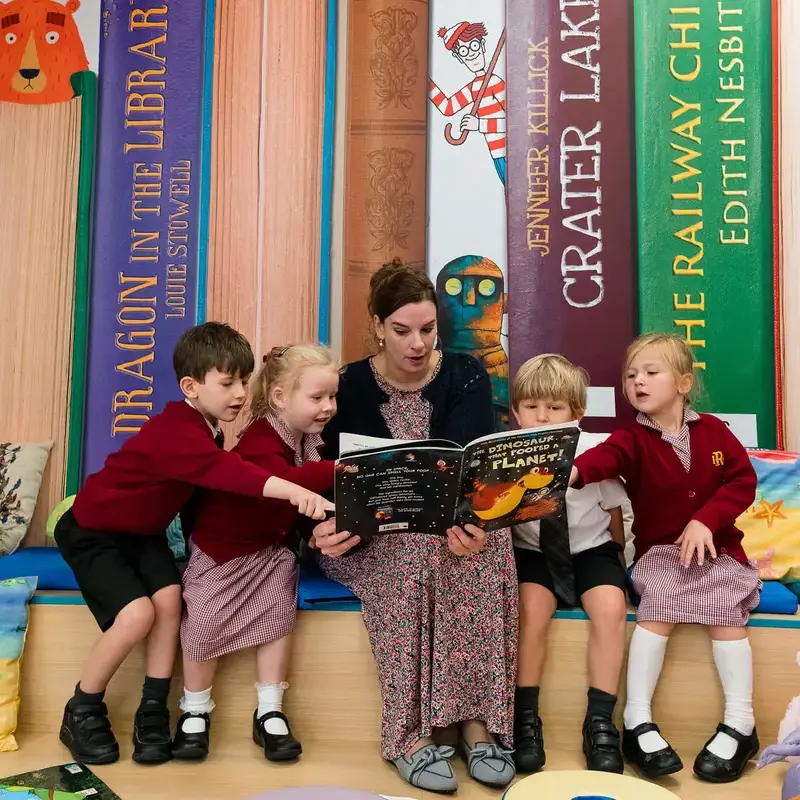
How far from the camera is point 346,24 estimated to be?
282cm

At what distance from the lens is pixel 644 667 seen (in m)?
2.01

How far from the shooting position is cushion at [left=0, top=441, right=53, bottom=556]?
2.61 m

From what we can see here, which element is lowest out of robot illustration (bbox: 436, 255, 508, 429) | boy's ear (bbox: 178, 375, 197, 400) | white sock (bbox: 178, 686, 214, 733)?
white sock (bbox: 178, 686, 214, 733)

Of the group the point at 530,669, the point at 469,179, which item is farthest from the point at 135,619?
the point at 469,179

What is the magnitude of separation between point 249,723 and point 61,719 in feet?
1.61

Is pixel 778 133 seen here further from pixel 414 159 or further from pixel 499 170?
pixel 414 159

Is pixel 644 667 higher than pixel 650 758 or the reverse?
higher

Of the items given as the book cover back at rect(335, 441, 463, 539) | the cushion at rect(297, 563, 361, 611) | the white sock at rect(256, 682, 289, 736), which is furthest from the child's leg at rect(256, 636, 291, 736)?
the book cover back at rect(335, 441, 463, 539)

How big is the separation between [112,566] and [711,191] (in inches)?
85.3

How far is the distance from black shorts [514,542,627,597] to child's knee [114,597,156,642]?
921 millimetres

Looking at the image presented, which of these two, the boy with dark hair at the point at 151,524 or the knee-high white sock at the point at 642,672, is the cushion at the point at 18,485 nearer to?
the boy with dark hair at the point at 151,524

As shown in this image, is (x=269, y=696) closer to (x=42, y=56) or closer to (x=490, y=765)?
(x=490, y=765)

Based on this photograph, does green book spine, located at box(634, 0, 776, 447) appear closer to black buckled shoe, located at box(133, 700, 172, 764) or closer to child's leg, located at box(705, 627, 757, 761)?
child's leg, located at box(705, 627, 757, 761)

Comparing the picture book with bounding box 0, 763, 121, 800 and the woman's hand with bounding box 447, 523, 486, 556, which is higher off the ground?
the woman's hand with bounding box 447, 523, 486, 556
